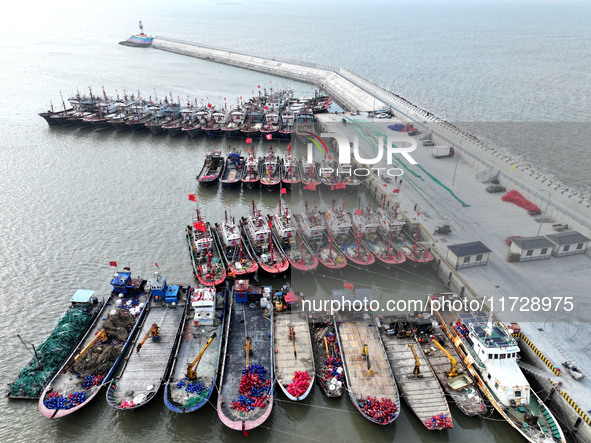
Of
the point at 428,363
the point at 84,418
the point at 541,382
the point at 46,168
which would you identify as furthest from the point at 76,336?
the point at 46,168

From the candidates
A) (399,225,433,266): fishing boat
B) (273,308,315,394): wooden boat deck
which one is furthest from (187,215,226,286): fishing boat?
(399,225,433,266): fishing boat

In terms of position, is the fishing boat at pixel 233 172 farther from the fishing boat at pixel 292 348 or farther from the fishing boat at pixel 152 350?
the fishing boat at pixel 292 348

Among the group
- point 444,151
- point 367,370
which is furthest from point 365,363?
point 444,151

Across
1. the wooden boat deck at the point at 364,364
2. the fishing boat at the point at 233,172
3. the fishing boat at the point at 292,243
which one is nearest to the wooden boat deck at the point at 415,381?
the wooden boat deck at the point at 364,364

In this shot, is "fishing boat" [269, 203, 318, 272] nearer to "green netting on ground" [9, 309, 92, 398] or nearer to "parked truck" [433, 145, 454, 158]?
"green netting on ground" [9, 309, 92, 398]

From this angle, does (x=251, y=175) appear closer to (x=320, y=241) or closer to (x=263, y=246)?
(x=263, y=246)
